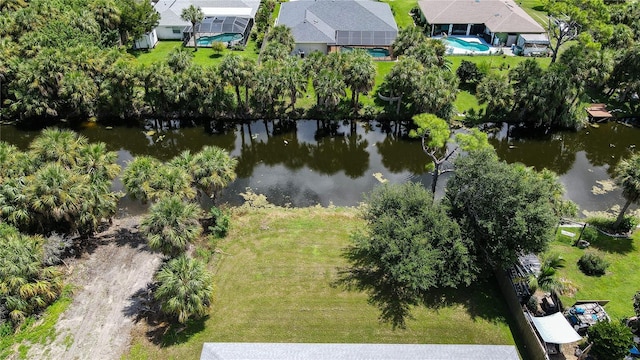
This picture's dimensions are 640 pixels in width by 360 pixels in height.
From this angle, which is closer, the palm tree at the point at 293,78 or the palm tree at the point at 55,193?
the palm tree at the point at 55,193

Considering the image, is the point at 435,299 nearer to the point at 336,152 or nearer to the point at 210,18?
the point at 336,152

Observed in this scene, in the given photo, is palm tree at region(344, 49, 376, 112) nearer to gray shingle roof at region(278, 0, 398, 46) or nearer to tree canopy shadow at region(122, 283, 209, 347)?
gray shingle roof at region(278, 0, 398, 46)

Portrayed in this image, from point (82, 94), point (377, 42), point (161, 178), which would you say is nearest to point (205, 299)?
point (161, 178)

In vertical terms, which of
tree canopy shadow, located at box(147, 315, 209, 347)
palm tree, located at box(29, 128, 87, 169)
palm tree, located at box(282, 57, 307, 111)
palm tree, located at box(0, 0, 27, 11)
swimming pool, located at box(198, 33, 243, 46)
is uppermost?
palm tree, located at box(0, 0, 27, 11)

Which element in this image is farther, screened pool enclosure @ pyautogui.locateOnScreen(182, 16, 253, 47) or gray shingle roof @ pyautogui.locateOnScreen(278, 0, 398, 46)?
screened pool enclosure @ pyautogui.locateOnScreen(182, 16, 253, 47)

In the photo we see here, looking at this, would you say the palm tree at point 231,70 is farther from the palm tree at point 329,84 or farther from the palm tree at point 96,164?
the palm tree at point 96,164

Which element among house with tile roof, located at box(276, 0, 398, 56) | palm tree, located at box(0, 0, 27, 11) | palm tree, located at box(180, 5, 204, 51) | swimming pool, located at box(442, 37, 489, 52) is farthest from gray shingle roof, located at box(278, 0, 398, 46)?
palm tree, located at box(0, 0, 27, 11)

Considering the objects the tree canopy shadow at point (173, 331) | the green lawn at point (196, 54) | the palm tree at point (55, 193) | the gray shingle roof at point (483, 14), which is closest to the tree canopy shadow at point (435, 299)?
the tree canopy shadow at point (173, 331)
